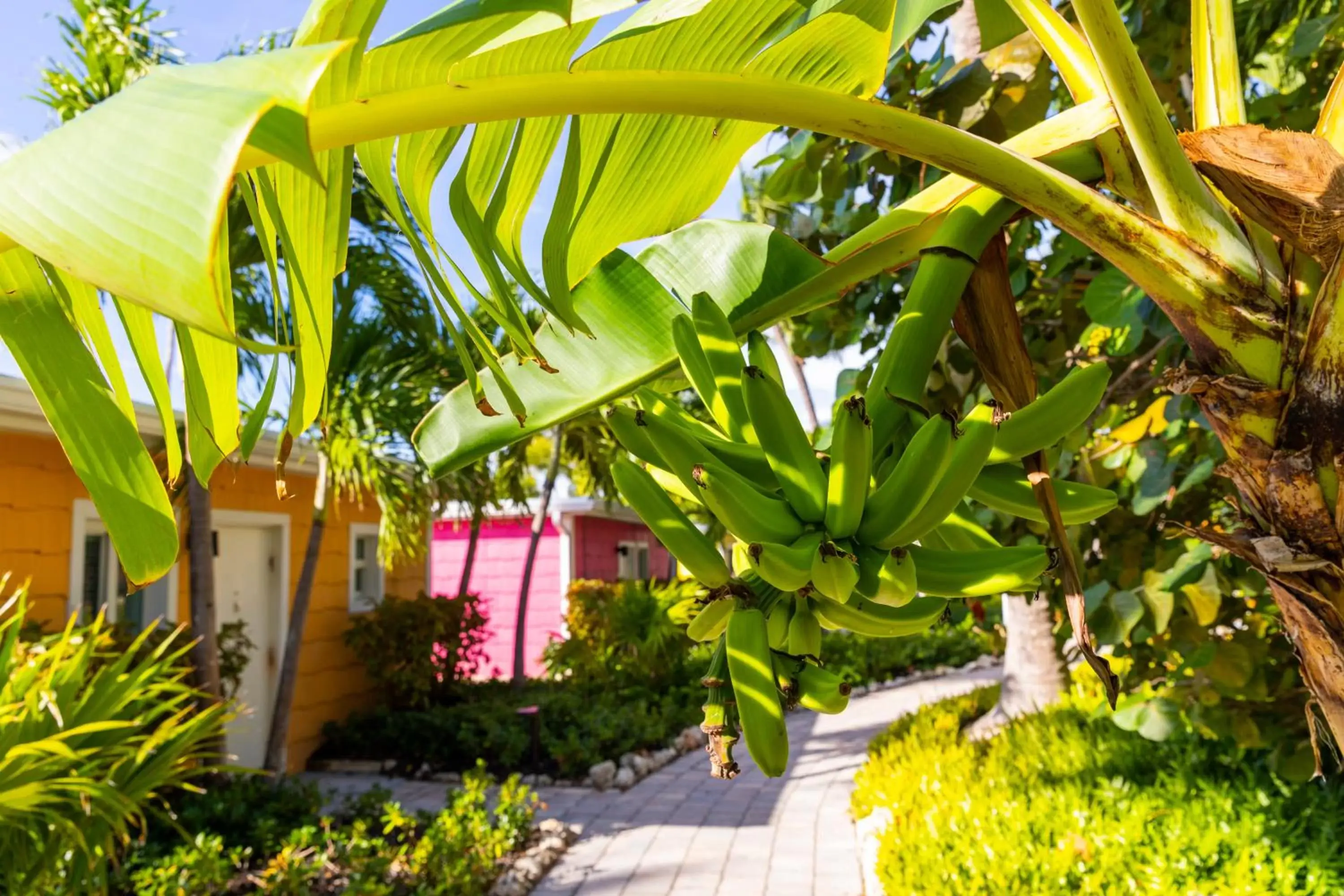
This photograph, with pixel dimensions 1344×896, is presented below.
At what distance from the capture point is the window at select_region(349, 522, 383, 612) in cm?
1001

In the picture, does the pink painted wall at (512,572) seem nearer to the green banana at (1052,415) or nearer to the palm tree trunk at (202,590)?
the palm tree trunk at (202,590)

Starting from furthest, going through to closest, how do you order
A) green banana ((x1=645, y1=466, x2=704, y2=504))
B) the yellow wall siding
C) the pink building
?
the pink building, the yellow wall siding, green banana ((x1=645, y1=466, x2=704, y2=504))

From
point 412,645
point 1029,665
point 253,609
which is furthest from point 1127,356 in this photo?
point 412,645

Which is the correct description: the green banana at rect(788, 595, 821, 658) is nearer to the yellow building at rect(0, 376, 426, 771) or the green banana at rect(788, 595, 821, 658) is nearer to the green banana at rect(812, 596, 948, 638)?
the green banana at rect(812, 596, 948, 638)

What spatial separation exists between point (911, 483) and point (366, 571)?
1026 cm

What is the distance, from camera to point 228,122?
34cm

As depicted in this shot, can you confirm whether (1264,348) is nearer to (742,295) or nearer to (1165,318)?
(742,295)

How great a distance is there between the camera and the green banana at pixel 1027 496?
89cm

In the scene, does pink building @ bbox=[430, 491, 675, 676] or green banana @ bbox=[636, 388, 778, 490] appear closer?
green banana @ bbox=[636, 388, 778, 490]

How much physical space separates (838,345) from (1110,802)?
2758 mm

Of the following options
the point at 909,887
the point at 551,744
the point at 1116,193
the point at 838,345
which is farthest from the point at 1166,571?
the point at 551,744

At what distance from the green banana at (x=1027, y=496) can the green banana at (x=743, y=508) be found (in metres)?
0.21

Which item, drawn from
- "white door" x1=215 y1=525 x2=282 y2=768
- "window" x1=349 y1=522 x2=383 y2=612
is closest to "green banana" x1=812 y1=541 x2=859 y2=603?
"white door" x1=215 y1=525 x2=282 y2=768

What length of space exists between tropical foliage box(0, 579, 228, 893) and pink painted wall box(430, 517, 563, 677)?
12337mm
